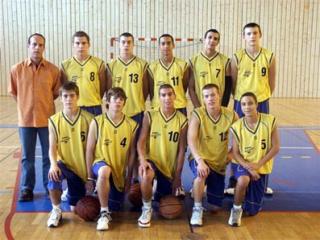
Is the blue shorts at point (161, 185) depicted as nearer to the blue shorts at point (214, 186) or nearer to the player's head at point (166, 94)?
the blue shorts at point (214, 186)

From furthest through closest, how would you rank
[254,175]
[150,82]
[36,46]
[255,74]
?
[150,82] < [255,74] < [36,46] < [254,175]

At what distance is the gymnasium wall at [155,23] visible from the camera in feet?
50.6

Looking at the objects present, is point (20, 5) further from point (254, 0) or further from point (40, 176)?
point (40, 176)

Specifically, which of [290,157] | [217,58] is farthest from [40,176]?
[290,157]

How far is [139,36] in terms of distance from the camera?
1573 centimetres

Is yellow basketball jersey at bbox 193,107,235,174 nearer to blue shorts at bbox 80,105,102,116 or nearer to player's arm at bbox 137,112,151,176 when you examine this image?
player's arm at bbox 137,112,151,176

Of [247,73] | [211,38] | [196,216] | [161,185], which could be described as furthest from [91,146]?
[247,73]

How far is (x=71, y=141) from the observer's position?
14.2 ft

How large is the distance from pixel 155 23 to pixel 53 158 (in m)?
12.2

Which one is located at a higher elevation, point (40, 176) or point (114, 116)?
point (114, 116)

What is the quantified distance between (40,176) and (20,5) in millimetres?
11433

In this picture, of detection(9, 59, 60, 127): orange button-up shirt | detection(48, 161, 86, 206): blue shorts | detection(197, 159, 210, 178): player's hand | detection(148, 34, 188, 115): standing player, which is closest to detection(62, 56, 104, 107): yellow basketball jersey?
detection(9, 59, 60, 127): orange button-up shirt

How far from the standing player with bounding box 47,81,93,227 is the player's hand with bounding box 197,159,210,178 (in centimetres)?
115

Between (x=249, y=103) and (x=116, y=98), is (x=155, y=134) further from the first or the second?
(x=249, y=103)
